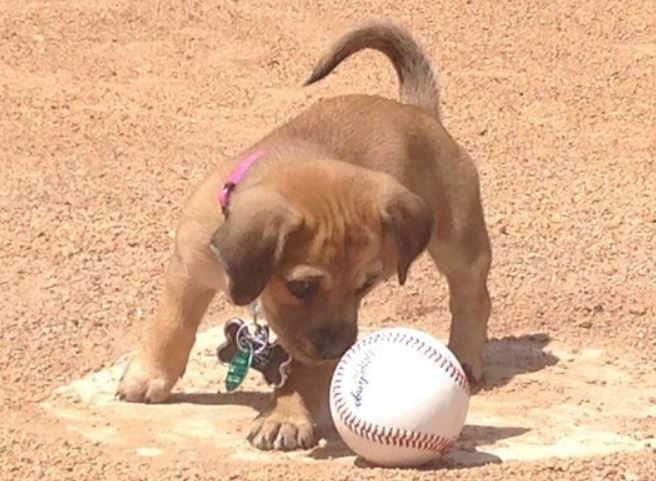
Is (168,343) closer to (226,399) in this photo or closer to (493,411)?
(226,399)

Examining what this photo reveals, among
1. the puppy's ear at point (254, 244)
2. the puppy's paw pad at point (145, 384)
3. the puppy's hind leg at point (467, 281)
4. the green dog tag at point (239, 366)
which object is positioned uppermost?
the puppy's ear at point (254, 244)

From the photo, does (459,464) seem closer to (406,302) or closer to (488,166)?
(406,302)

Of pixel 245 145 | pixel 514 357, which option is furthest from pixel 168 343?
pixel 245 145

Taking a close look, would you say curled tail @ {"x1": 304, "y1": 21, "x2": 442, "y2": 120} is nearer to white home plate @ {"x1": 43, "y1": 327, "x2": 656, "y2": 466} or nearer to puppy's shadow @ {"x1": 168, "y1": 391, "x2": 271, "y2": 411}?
→ white home plate @ {"x1": 43, "y1": 327, "x2": 656, "y2": 466}

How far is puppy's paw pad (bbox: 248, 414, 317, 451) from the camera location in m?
6.66

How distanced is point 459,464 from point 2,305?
9.40ft

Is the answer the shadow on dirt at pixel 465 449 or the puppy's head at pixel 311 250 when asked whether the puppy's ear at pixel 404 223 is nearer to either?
the puppy's head at pixel 311 250

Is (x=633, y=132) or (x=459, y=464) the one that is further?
(x=633, y=132)

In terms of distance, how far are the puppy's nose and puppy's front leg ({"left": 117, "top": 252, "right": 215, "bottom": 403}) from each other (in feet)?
3.15

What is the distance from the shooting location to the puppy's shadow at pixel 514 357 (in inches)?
313

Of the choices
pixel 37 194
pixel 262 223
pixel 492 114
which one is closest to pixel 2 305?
pixel 37 194

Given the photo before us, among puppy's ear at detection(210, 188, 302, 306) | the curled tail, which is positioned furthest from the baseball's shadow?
the curled tail

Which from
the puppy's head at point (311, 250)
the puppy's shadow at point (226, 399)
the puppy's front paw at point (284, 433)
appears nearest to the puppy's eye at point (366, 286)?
the puppy's head at point (311, 250)

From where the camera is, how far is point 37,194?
32.8 ft
